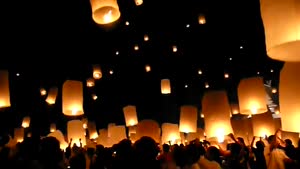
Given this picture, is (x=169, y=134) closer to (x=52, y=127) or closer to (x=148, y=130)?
(x=148, y=130)

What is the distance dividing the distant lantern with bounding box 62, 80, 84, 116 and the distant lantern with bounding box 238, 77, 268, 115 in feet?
8.50

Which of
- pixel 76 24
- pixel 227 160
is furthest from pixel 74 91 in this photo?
pixel 76 24

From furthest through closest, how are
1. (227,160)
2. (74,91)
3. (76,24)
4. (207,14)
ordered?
(207,14) → (76,24) → (74,91) → (227,160)

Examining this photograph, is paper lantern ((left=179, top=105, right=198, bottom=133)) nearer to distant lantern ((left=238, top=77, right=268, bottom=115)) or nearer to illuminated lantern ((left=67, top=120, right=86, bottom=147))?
illuminated lantern ((left=67, top=120, right=86, bottom=147))

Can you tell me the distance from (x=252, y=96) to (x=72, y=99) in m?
2.87

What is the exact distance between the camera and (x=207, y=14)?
41.0 feet

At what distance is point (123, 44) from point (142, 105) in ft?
12.2

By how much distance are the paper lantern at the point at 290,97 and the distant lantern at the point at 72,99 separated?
373 centimetres

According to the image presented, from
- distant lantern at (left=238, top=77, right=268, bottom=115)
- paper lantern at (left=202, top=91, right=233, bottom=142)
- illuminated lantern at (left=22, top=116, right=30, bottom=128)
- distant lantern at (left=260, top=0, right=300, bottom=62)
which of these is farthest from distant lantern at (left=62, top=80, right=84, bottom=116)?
illuminated lantern at (left=22, top=116, right=30, bottom=128)

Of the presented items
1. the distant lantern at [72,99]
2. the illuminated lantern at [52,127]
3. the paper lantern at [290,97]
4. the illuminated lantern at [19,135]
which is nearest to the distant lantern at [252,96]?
the paper lantern at [290,97]

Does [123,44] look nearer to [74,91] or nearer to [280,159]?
[74,91]

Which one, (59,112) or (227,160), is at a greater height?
(59,112)

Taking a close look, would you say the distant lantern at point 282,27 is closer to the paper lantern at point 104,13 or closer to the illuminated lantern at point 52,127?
the paper lantern at point 104,13

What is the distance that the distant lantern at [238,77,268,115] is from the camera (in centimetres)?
586
